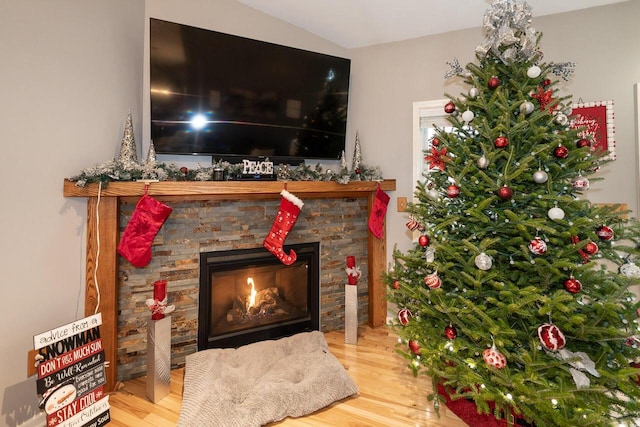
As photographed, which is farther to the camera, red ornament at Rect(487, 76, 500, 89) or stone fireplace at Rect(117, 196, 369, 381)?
stone fireplace at Rect(117, 196, 369, 381)

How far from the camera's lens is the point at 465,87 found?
2.79 meters

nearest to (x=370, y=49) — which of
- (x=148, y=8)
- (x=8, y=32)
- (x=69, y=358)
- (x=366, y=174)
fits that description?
(x=366, y=174)

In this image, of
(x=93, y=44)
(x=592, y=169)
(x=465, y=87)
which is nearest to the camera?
(x=592, y=169)

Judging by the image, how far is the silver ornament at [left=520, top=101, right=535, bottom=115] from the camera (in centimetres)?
162

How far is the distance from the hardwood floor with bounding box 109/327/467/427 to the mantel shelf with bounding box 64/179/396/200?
121 cm

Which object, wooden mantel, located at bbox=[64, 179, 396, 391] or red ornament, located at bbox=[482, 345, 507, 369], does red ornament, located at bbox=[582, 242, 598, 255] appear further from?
wooden mantel, located at bbox=[64, 179, 396, 391]

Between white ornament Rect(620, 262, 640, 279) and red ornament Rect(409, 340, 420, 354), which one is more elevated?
white ornament Rect(620, 262, 640, 279)

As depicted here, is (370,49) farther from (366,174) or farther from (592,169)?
(592,169)

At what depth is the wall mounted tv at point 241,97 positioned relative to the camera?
2.24 m

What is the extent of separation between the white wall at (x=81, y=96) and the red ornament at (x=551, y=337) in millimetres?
1662

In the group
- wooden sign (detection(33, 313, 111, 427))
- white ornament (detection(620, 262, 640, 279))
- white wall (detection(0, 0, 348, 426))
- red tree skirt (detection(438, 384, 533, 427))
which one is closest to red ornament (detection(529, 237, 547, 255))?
white ornament (detection(620, 262, 640, 279))

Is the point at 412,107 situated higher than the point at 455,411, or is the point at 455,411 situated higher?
the point at 412,107

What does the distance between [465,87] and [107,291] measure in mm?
3025

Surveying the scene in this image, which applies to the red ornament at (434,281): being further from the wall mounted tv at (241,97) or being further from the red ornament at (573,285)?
the wall mounted tv at (241,97)
